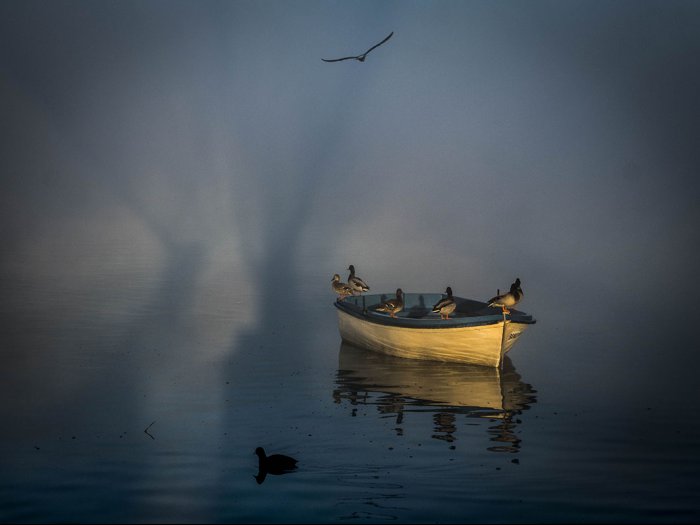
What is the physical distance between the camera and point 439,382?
29719 millimetres

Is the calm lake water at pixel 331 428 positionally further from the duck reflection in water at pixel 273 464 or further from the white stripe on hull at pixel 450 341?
the white stripe on hull at pixel 450 341

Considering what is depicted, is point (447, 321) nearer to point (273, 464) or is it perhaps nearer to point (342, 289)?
point (342, 289)

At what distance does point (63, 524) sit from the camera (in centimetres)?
1612

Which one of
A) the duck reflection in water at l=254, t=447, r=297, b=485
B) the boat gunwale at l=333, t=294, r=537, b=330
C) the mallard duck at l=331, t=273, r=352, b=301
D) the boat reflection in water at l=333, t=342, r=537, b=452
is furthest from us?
the mallard duck at l=331, t=273, r=352, b=301

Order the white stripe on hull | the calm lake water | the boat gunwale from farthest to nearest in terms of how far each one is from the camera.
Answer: the white stripe on hull, the boat gunwale, the calm lake water

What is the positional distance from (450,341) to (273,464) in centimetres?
1423

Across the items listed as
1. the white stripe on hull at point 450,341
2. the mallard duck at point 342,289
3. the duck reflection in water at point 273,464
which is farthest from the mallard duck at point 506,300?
the duck reflection in water at point 273,464

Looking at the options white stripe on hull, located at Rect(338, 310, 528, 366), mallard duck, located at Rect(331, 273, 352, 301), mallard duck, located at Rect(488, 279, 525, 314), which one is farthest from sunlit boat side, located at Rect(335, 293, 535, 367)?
mallard duck, located at Rect(331, 273, 352, 301)

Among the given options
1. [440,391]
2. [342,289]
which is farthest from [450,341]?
[342,289]

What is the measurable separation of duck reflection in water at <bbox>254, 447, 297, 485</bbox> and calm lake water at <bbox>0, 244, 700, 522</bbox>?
310 millimetres

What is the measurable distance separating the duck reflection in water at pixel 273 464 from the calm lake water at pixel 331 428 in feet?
1.02

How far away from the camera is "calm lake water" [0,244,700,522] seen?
56.4 ft

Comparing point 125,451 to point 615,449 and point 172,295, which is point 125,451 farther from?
point 172,295

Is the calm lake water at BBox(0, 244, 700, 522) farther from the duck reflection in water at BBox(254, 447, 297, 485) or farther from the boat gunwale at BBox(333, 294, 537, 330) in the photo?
the boat gunwale at BBox(333, 294, 537, 330)
